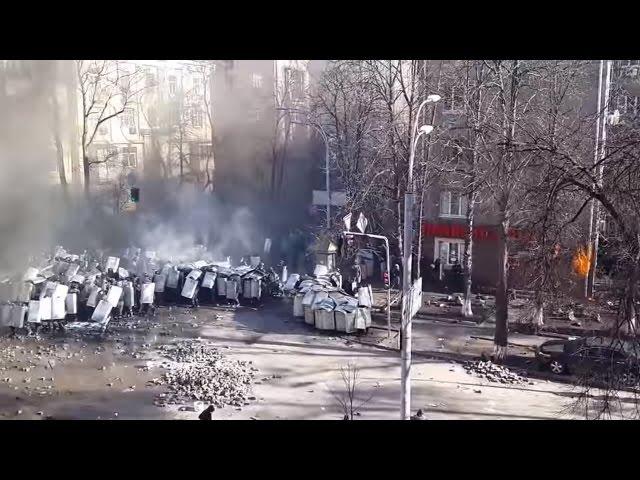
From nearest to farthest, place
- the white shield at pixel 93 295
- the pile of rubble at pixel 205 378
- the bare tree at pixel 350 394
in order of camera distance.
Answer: the bare tree at pixel 350 394 → the pile of rubble at pixel 205 378 → the white shield at pixel 93 295

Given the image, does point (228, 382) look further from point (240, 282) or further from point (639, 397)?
point (639, 397)

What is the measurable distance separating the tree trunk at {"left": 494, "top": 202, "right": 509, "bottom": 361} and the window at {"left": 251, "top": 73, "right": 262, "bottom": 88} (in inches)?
112

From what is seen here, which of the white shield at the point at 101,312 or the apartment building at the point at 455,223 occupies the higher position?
the apartment building at the point at 455,223

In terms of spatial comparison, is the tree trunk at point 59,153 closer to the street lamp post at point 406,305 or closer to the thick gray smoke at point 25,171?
the thick gray smoke at point 25,171

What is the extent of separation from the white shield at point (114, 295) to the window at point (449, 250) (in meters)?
3.50

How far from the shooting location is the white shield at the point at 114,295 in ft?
21.9

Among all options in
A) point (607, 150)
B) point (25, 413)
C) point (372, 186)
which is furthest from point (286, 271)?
point (607, 150)

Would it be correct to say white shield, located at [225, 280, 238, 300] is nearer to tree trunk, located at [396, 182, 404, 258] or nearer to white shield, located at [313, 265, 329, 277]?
white shield, located at [313, 265, 329, 277]

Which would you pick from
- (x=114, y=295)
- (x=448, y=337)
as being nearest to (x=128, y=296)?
(x=114, y=295)

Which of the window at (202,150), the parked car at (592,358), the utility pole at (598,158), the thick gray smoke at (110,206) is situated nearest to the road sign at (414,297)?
the parked car at (592,358)

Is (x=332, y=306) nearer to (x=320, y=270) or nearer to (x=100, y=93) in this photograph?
(x=320, y=270)

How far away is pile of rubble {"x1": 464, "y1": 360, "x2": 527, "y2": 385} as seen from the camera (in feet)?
18.8

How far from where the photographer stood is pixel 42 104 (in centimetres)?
630

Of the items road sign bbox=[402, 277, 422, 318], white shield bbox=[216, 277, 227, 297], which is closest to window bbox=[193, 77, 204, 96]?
white shield bbox=[216, 277, 227, 297]
